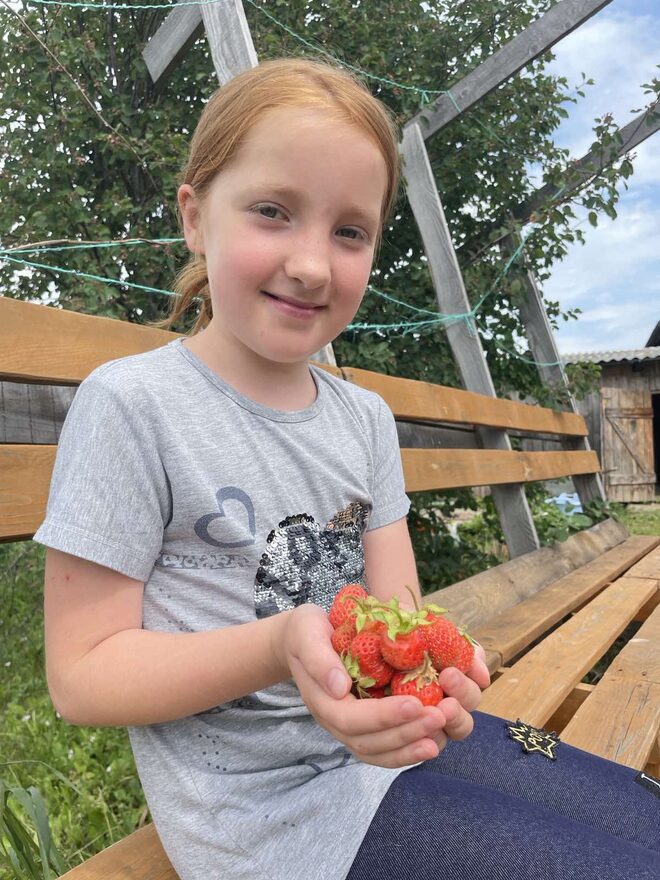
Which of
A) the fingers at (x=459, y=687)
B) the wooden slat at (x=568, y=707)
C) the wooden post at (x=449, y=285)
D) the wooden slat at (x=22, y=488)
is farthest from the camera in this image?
the wooden post at (x=449, y=285)

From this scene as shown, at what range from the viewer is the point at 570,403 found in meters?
5.07

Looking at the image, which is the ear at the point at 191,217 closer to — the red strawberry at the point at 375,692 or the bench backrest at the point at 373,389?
the bench backrest at the point at 373,389

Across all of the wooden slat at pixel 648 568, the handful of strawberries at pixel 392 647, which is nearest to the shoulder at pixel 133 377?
the handful of strawberries at pixel 392 647

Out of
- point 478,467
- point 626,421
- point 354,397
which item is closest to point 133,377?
point 354,397

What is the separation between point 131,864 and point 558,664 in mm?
1459

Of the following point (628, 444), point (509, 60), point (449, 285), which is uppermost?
point (509, 60)

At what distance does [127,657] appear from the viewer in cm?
98

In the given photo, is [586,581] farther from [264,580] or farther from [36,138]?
[36,138]

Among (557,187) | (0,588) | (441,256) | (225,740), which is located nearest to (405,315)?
(441,256)

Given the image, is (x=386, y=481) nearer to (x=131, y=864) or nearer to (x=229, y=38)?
(x=131, y=864)

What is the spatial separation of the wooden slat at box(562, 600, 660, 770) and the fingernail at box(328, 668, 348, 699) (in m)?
1.16

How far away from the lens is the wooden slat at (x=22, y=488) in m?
1.39

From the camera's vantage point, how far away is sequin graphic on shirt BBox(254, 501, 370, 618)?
1.17 m

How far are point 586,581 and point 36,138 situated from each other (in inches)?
131
